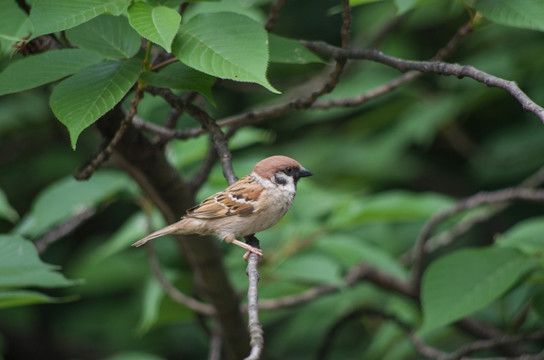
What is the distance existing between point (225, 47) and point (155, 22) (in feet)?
0.71

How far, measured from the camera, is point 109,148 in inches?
91.5

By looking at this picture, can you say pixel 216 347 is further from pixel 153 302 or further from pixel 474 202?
pixel 474 202

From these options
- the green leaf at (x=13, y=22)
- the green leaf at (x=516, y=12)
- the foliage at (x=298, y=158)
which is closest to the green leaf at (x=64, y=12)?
the foliage at (x=298, y=158)

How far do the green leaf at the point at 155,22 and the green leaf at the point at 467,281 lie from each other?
177 centimetres

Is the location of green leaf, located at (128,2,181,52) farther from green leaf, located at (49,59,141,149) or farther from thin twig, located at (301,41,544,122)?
thin twig, located at (301,41,544,122)

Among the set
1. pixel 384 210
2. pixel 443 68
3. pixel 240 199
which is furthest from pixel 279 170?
pixel 384 210

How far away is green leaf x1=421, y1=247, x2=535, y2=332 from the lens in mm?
2818

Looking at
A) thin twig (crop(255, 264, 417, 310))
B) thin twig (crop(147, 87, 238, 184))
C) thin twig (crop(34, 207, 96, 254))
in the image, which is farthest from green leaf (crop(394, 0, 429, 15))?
thin twig (crop(34, 207, 96, 254))

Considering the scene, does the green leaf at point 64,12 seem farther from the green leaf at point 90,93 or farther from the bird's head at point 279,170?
the bird's head at point 279,170

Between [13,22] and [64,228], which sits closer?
[13,22]

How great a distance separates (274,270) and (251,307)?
207 centimetres

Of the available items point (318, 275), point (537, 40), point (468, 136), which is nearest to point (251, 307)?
point (318, 275)

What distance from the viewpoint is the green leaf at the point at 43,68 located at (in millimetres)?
2016

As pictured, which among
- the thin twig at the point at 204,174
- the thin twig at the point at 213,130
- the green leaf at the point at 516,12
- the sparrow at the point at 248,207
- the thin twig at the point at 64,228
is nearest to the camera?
the thin twig at the point at 213,130
